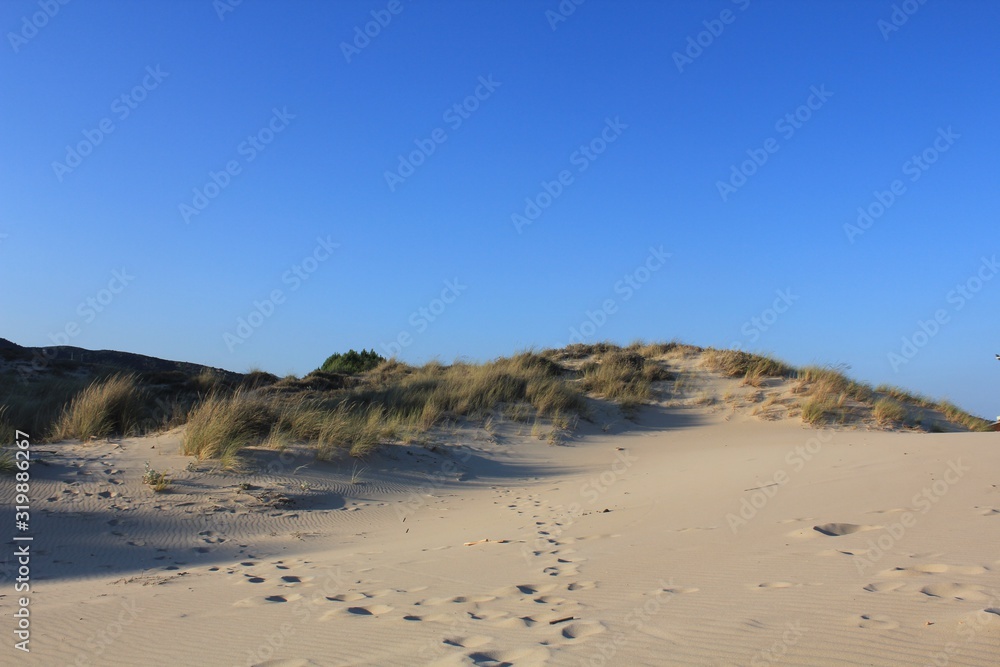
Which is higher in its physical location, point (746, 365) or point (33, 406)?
point (746, 365)

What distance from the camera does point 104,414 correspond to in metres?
11.3

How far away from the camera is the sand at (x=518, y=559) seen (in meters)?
3.35

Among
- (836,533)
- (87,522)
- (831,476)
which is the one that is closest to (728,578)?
(836,533)

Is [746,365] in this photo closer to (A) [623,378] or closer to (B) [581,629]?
(A) [623,378]

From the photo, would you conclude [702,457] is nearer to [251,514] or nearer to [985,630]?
[251,514]

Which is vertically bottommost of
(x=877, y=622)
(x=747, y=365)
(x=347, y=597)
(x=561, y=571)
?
(x=347, y=597)

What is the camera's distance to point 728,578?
441 centimetres

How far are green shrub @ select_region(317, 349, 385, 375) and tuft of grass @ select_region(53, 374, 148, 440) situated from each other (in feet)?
41.1

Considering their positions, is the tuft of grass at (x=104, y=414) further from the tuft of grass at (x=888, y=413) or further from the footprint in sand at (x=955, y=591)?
the tuft of grass at (x=888, y=413)

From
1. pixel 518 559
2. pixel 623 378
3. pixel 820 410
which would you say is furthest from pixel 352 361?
pixel 518 559

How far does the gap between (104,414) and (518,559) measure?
8.66 m

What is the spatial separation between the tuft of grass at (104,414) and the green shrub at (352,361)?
1252 cm

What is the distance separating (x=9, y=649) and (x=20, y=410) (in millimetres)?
10535

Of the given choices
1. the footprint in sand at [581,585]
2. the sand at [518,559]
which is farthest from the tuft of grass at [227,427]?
the footprint in sand at [581,585]
